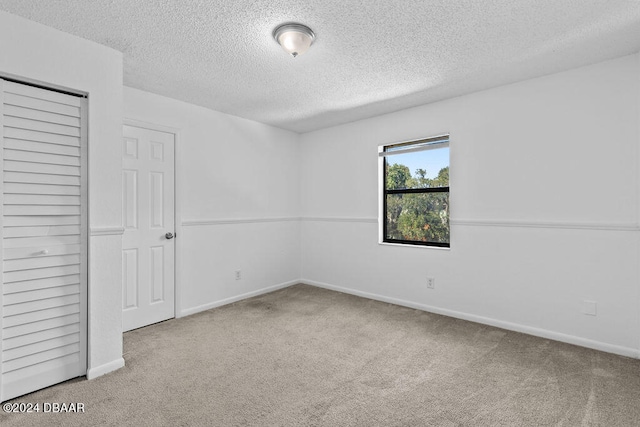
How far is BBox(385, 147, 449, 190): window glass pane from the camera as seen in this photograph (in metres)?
3.63

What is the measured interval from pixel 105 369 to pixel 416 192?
338 cm

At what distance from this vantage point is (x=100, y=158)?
87.9 inches

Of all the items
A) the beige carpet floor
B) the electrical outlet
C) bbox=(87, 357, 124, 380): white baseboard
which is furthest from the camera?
the electrical outlet

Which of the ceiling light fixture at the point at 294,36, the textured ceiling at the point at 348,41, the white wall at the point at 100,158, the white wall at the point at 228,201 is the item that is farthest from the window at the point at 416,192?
the white wall at the point at 100,158

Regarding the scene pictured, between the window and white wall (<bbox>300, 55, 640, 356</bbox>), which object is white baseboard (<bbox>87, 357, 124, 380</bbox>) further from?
the window

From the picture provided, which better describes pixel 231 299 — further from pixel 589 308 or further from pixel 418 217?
pixel 589 308

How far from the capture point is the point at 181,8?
1.86m

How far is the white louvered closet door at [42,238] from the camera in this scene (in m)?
1.93

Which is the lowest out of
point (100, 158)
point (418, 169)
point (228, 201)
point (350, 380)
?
point (350, 380)

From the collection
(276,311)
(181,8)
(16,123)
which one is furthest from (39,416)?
(181,8)

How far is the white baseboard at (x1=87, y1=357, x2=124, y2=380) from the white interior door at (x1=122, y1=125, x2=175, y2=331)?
0.79m

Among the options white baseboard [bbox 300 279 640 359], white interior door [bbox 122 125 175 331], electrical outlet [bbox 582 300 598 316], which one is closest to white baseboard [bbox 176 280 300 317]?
white interior door [bbox 122 125 175 331]

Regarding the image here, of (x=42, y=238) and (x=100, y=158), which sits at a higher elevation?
(x=100, y=158)

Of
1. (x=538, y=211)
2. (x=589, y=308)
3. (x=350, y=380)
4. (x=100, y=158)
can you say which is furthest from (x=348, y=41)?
(x=589, y=308)
